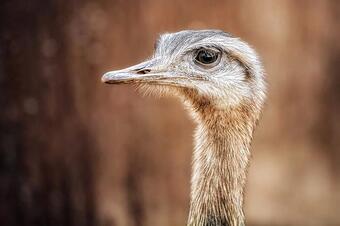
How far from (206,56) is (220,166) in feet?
1.43

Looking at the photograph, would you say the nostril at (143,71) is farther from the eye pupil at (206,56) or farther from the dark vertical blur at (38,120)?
the dark vertical blur at (38,120)

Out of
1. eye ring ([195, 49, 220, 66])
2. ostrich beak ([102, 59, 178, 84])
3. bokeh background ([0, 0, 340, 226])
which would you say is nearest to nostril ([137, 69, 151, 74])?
ostrich beak ([102, 59, 178, 84])

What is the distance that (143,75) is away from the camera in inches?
162

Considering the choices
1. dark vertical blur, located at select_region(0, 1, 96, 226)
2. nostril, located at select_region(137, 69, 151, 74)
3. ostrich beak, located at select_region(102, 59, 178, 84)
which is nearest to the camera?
ostrich beak, located at select_region(102, 59, 178, 84)

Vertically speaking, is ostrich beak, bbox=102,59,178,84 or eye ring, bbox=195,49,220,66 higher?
eye ring, bbox=195,49,220,66

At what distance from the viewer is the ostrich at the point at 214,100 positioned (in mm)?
4094

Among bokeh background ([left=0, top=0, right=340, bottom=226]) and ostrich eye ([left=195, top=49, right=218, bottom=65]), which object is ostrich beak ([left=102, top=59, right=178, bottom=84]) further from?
bokeh background ([left=0, top=0, right=340, bottom=226])

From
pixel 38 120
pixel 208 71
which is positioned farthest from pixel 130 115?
pixel 208 71

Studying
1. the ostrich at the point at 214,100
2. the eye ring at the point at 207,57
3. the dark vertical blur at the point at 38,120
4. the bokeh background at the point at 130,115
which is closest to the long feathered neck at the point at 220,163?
the ostrich at the point at 214,100

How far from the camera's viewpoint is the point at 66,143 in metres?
7.24

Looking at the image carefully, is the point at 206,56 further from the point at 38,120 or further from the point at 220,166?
the point at 38,120

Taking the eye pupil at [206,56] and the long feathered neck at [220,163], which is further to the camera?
the eye pupil at [206,56]

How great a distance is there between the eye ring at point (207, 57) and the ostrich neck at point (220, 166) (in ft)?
0.60

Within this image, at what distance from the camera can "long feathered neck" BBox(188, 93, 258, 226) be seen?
4.08 metres
